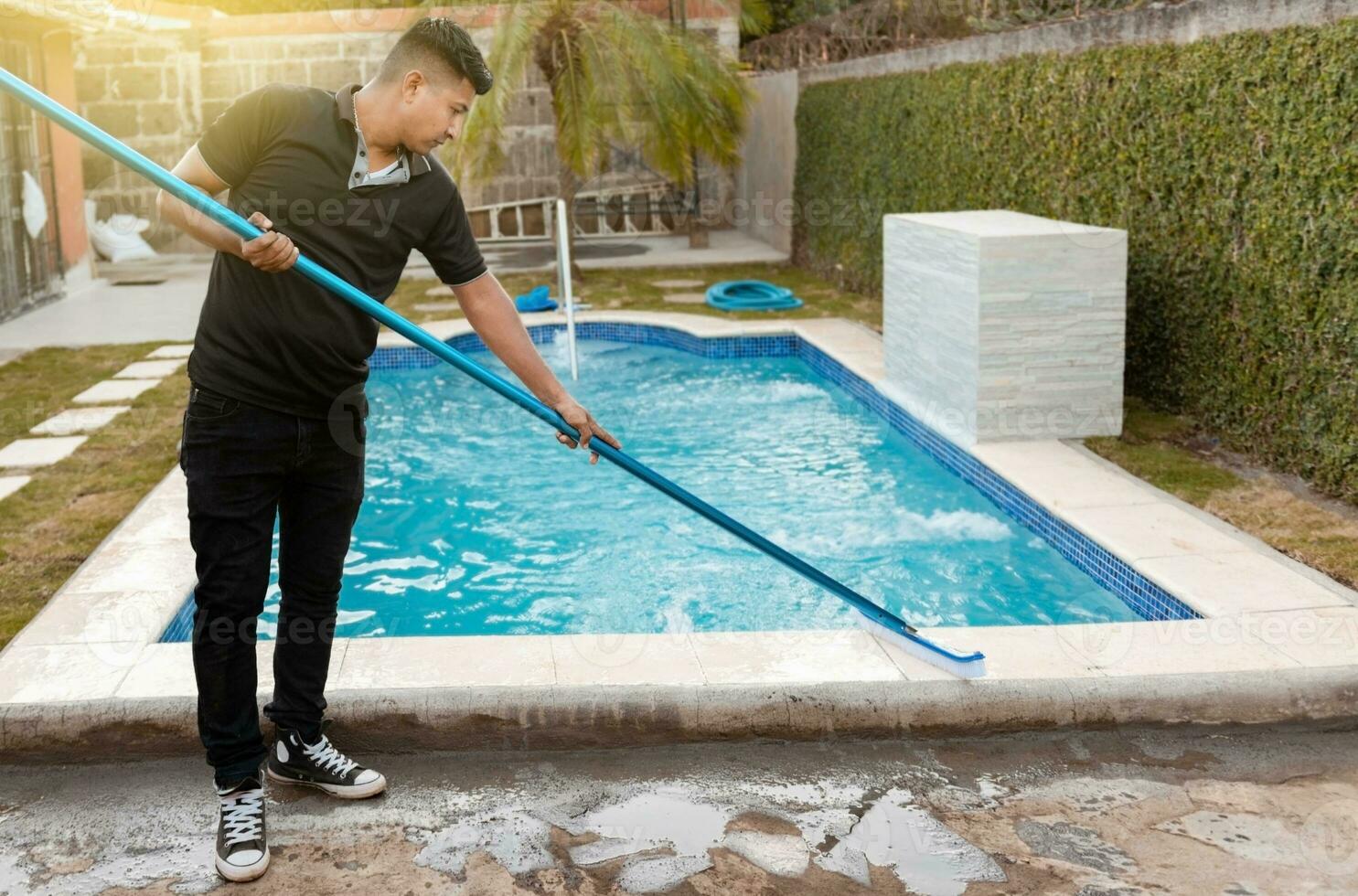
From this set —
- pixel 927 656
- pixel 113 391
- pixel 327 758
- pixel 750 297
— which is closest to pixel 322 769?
pixel 327 758

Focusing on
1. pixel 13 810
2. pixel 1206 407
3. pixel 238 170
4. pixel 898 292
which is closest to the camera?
pixel 238 170

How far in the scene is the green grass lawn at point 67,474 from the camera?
5.29 meters

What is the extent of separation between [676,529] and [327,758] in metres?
3.33

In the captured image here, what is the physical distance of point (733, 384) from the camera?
397 inches

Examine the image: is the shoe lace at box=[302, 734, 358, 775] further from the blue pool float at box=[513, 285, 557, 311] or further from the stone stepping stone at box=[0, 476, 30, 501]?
the blue pool float at box=[513, 285, 557, 311]

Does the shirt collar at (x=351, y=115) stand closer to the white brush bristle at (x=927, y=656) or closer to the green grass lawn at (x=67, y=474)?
the white brush bristle at (x=927, y=656)

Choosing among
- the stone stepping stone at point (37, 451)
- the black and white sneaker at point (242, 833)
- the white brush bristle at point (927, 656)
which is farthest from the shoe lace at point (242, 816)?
the stone stepping stone at point (37, 451)

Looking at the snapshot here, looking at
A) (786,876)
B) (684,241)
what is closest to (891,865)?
(786,876)

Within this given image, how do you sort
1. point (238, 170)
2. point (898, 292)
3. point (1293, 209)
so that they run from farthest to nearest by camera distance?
point (898, 292) < point (1293, 209) < point (238, 170)

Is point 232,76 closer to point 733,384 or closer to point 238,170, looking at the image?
point 733,384

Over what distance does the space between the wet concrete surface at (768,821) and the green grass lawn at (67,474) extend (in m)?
1.48

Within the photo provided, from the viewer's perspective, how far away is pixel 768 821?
3457 mm

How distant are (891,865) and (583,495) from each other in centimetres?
425

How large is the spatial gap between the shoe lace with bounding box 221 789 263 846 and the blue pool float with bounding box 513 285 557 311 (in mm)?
9233
